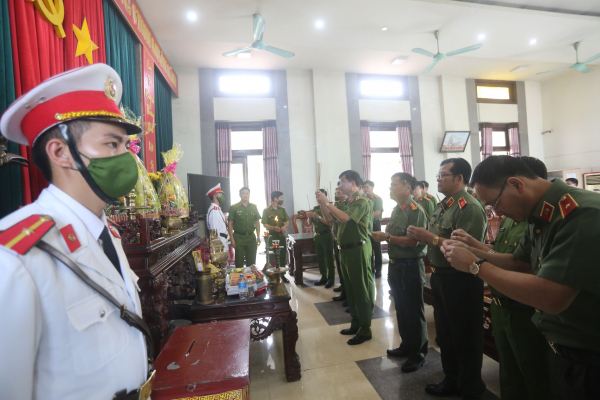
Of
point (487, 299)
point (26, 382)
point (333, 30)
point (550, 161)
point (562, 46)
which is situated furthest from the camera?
point (550, 161)

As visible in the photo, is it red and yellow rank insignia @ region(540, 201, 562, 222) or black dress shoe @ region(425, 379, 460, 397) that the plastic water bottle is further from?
red and yellow rank insignia @ region(540, 201, 562, 222)

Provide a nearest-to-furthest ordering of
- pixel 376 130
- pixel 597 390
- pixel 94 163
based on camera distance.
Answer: pixel 94 163, pixel 597 390, pixel 376 130

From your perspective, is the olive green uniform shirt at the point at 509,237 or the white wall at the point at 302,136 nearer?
the olive green uniform shirt at the point at 509,237

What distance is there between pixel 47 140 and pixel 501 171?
1446 millimetres

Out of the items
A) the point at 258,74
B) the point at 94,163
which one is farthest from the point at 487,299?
the point at 258,74

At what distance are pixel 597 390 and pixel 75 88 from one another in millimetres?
1725

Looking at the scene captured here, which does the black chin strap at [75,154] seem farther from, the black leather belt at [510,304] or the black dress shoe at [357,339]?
the black dress shoe at [357,339]

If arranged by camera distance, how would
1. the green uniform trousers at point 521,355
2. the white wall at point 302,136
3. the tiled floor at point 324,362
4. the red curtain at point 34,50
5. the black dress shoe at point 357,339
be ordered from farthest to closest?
the white wall at point 302,136
the black dress shoe at point 357,339
the tiled floor at point 324,362
the red curtain at point 34,50
the green uniform trousers at point 521,355

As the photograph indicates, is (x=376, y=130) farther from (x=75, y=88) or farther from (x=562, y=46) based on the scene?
(x=75, y=88)

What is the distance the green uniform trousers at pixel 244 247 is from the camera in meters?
4.54

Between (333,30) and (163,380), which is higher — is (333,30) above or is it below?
above

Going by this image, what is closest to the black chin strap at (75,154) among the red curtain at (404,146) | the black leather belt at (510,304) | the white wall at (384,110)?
the black leather belt at (510,304)

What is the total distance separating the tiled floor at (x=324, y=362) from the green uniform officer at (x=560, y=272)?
113 centimetres

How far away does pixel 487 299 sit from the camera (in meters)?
2.13
